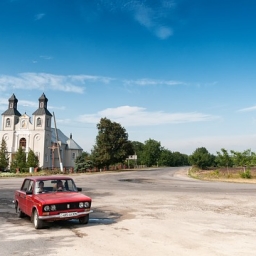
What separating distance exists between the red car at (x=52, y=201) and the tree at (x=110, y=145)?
53012mm

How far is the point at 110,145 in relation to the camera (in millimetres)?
65375

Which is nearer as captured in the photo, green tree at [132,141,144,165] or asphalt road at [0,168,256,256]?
asphalt road at [0,168,256,256]

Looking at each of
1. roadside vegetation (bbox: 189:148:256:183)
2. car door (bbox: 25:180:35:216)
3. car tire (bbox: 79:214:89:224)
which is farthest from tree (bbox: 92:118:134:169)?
car tire (bbox: 79:214:89:224)

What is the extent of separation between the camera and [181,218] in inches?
418

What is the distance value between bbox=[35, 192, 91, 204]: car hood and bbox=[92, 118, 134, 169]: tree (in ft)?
176

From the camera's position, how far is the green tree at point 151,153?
4899 inches

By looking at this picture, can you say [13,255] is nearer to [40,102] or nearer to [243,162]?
[243,162]

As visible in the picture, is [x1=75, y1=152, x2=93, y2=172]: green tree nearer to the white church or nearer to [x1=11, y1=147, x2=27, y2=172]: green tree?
the white church

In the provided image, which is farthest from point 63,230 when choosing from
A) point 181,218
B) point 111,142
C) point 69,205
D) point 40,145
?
point 40,145

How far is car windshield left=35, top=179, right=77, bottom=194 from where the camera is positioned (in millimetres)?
9444

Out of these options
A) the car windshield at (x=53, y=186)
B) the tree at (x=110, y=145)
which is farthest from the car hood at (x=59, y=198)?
the tree at (x=110, y=145)

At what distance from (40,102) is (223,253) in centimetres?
6950

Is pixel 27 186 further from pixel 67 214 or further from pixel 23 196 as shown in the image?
pixel 67 214

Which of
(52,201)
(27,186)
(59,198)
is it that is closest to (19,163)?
(27,186)
